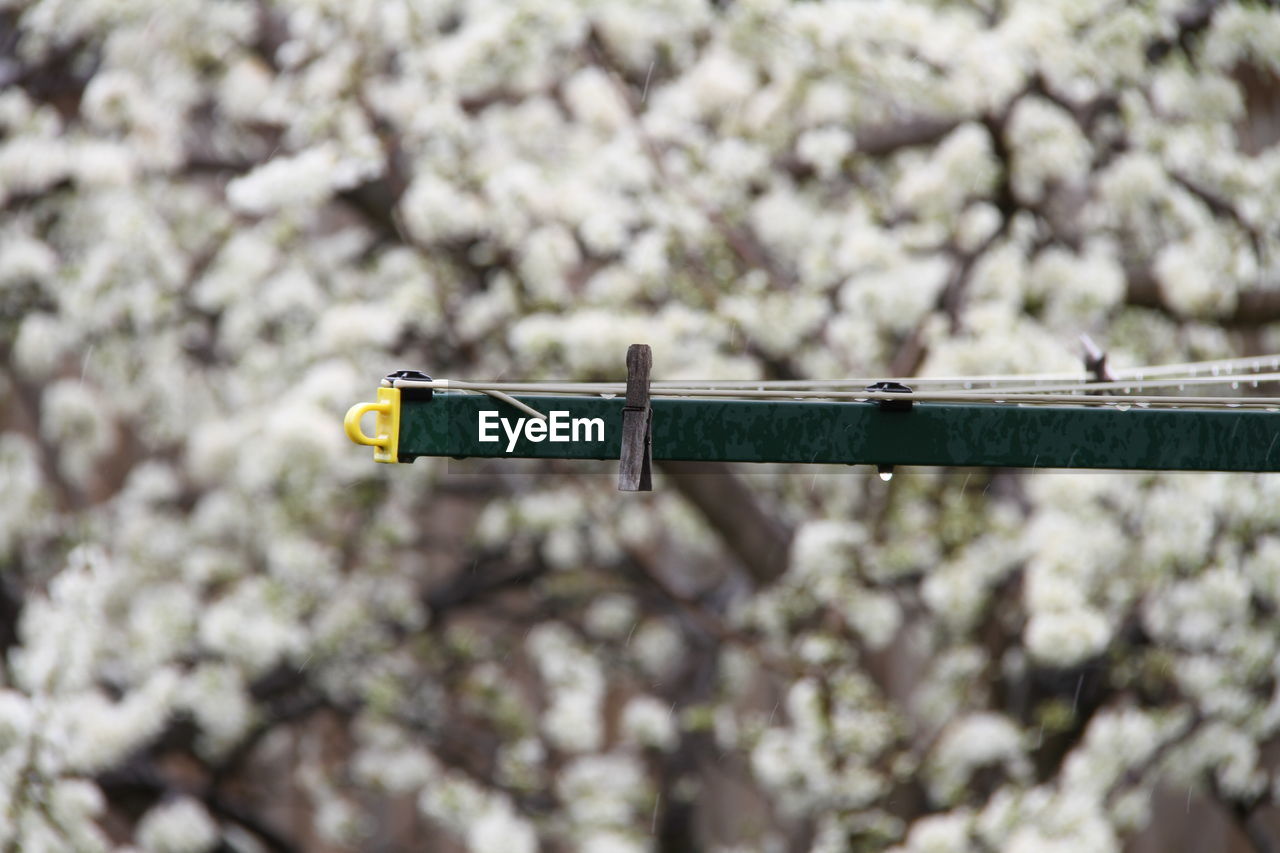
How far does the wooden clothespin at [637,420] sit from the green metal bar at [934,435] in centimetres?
3

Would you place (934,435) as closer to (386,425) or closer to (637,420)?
(637,420)

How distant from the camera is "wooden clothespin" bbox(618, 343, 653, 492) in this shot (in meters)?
2.16

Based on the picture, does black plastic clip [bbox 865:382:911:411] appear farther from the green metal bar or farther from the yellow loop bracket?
the yellow loop bracket

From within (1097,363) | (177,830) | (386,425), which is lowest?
(177,830)

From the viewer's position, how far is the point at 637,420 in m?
2.18

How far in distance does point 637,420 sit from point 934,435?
0.50 meters

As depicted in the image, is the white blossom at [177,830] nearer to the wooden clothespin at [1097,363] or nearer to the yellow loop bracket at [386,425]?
the yellow loop bracket at [386,425]

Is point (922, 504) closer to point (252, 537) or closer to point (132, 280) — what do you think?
point (252, 537)


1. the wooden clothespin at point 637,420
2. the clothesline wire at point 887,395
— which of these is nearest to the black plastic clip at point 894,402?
the clothesline wire at point 887,395

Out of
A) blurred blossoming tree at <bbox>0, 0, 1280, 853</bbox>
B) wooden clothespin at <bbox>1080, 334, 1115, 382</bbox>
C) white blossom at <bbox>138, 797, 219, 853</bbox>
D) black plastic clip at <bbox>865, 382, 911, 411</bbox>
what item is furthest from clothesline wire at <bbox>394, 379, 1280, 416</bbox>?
white blossom at <bbox>138, 797, 219, 853</bbox>

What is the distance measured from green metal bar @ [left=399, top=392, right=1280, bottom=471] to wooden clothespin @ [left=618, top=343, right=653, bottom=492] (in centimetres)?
3

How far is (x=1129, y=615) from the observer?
17.2 feet

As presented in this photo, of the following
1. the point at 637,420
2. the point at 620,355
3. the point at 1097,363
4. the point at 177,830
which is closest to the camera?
the point at 637,420

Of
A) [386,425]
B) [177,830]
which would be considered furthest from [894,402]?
[177,830]
